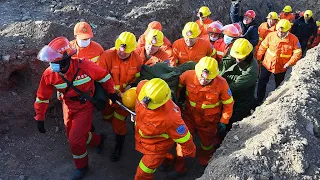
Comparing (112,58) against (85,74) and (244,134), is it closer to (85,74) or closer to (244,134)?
(85,74)

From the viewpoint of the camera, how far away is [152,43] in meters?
6.14

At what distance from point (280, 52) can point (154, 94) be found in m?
4.53

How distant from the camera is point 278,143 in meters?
4.40

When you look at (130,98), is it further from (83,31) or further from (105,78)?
(83,31)

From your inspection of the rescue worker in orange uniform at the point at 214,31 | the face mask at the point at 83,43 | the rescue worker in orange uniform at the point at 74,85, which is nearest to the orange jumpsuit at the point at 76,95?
the rescue worker in orange uniform at the point at 74,85

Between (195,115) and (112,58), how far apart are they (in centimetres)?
175

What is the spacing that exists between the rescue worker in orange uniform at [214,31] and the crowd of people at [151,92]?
1.11 feet

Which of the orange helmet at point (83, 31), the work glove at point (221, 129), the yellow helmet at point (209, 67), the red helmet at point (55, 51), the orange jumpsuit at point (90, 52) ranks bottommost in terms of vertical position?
the work glove at point (221, 129)

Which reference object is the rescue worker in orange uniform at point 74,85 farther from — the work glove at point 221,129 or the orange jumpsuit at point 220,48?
the orange jumpsuit at point 220,48

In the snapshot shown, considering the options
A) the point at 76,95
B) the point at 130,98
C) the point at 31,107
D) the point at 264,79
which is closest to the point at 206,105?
the point at 130,98

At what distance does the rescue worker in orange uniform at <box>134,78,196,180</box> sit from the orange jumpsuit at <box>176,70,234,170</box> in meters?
0.98

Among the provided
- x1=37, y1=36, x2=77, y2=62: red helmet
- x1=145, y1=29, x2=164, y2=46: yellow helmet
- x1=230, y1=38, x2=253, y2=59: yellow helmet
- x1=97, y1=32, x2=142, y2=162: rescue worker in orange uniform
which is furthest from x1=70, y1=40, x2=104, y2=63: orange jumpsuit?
x1=230, y1=38, x2=253, y2=59: yellow helmet

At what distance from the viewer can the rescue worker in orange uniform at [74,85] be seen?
5.01m

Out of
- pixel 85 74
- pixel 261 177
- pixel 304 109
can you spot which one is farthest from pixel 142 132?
pixel 304 109
